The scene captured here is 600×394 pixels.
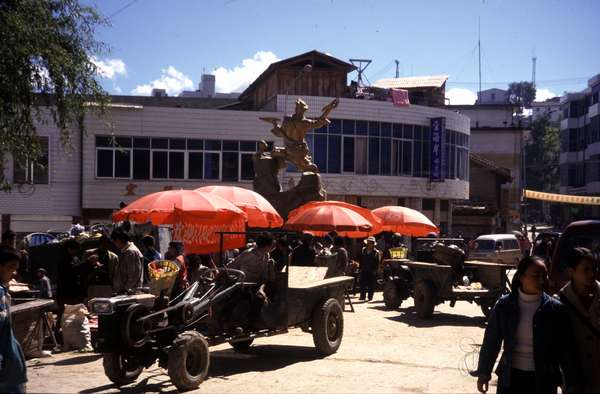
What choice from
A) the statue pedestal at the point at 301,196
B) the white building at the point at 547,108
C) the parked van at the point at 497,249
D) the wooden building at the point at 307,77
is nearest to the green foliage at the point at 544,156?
the white building at the point at 547,108

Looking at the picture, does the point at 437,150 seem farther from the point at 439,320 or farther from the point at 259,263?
the point at 259,263

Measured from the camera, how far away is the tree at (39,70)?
35.7 ft

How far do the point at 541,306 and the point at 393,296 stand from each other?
484 inches

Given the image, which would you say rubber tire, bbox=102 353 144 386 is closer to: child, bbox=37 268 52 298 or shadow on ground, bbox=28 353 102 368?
shadow on ground, bbox=28 353 102 368

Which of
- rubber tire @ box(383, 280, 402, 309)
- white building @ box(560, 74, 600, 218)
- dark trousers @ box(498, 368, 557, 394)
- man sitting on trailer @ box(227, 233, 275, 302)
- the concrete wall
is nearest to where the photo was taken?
dark trousers @ box(498, 368, 557, 394)

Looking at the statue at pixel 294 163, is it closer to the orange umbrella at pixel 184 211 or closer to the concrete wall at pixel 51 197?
the orange umbrella at pixel 184 211

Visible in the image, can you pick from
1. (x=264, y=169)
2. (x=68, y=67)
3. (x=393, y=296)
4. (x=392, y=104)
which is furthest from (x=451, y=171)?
(x=68, y=67)

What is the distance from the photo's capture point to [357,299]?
19969mm

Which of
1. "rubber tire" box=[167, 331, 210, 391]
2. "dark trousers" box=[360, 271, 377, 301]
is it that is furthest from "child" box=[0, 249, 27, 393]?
"dark trousers" box=[360, 271, 377, 301]

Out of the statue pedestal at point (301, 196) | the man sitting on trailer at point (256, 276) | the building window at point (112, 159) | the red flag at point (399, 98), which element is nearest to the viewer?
the man sitting on trailer at point (256, 276)

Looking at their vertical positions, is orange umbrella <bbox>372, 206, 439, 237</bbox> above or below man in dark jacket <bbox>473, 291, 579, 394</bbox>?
above

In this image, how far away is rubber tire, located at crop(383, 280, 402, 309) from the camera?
1728 centimetres

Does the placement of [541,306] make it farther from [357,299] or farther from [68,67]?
[357,299]

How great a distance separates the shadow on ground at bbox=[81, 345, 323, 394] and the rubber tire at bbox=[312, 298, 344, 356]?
7.2 inches
